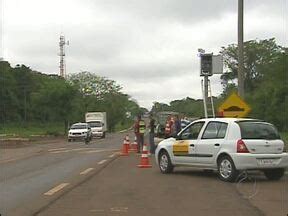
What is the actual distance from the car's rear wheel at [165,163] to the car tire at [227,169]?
2.33m

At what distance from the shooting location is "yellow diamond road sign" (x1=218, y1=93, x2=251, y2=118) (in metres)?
22.1

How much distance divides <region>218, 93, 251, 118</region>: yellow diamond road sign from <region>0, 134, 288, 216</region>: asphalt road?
4479mm

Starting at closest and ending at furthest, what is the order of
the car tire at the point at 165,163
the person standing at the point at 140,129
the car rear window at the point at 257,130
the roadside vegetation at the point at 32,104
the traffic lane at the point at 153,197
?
1. the traffic lane at the point at 153,197
2. the car rear window at the point at 257,130
3. the car tire at the point at 165,163
4. the person standing at the point at 140,129
5. the roadside vegetation at the point at 32,104

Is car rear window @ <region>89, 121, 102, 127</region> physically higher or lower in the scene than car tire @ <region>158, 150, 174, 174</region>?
higher

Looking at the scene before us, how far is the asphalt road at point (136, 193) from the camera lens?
34.0ft

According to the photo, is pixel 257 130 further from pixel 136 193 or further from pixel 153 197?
pixel 153 197

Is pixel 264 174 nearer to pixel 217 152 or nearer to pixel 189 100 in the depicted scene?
pixel 217 152

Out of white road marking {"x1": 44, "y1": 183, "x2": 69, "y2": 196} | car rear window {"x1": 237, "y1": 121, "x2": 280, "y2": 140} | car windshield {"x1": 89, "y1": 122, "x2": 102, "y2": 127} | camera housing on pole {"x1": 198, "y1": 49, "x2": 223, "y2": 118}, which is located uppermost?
camera housing on pole {"x1": 198, "y1": 49, "x2": 223, "y2": 118}

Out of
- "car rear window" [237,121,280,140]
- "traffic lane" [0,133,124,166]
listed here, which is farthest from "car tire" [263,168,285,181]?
"traffic lane" [0,133,124,166]

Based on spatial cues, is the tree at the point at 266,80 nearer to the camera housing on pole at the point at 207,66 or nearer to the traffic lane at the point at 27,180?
the camera housing on pole at the point at 207,66

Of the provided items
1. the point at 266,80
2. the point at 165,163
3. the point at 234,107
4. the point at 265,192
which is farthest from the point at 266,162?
the point at 266,80

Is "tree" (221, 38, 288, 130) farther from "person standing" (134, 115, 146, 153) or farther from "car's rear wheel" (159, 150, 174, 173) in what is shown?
"car's rear wheel" (159, 150, 174, 173)

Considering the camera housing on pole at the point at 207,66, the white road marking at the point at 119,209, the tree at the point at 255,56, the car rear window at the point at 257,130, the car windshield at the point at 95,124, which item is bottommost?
the white road marking at the point at 119,209

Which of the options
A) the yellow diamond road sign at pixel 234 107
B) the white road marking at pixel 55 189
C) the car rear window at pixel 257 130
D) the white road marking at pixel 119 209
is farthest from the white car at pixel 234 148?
the yellow diamond road sign at pixel 234 107
